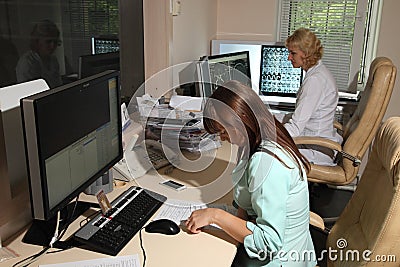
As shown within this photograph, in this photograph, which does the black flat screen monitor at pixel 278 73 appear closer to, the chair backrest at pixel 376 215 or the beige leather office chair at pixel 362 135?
the beige leather office chair at pixel 362 135

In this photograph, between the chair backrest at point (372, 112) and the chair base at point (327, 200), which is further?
the chair base at point (327, 200)

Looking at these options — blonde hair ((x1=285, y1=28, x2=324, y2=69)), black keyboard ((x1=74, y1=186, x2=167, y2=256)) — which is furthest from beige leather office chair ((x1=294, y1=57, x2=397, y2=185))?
black keyboard ((x1=74, y1=186, x2=167, y2=256))

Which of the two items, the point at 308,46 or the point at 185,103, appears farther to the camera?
the point at 308,46

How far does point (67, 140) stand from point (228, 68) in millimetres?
1777

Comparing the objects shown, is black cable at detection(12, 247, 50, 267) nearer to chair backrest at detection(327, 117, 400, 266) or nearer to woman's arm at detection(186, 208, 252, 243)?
woman's arm at detection(186, 208, 252, 243)

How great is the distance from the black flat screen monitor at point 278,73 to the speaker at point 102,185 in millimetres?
2038

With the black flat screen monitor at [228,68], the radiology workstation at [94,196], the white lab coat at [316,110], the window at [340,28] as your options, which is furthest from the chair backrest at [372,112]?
the radiology workstation at [94,196]

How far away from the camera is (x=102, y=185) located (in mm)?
1633

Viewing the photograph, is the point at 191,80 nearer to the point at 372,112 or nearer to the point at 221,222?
the point at 372,112

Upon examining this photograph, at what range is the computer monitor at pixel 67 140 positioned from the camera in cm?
107

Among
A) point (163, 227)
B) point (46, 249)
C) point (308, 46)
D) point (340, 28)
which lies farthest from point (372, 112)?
point (46, 249)

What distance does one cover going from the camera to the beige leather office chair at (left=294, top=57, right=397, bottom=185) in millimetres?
2467

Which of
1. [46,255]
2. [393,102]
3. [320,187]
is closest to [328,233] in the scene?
[46,255]

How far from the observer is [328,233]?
1.70m
